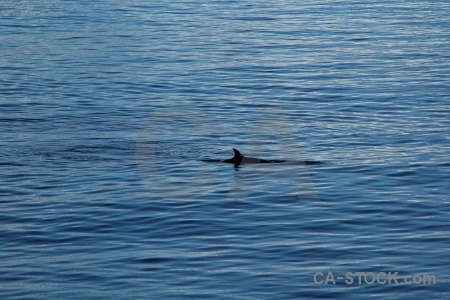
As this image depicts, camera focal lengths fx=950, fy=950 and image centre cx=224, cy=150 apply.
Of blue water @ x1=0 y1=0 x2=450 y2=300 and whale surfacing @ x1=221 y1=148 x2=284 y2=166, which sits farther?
whale surfacing @ x1=221 y1=148 x2=284 y2=166

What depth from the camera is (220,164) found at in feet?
78.5

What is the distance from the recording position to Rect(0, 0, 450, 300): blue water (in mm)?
16922

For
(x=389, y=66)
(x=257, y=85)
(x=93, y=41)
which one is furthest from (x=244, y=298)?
(x=93, y=41)

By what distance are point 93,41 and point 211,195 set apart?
1063 inches

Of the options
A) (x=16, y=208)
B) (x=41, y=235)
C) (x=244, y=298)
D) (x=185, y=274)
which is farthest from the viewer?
(x=16, y=208)

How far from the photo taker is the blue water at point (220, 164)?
55.5 ft

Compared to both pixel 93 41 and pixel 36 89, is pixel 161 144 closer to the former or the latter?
pixel 36 89

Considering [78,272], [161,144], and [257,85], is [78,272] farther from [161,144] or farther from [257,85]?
[257,85]

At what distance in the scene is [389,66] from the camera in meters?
39.6

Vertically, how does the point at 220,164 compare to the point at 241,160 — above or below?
Answer: below

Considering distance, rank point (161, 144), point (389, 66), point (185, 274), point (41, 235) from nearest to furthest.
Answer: point (185, 274) → point (41, 235) → point (161, 144) → point (389, 66)

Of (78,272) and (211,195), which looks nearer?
(78,272)

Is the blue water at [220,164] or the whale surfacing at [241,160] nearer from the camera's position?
the blue water at [220,164]

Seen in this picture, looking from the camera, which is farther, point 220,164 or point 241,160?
point 220,164
